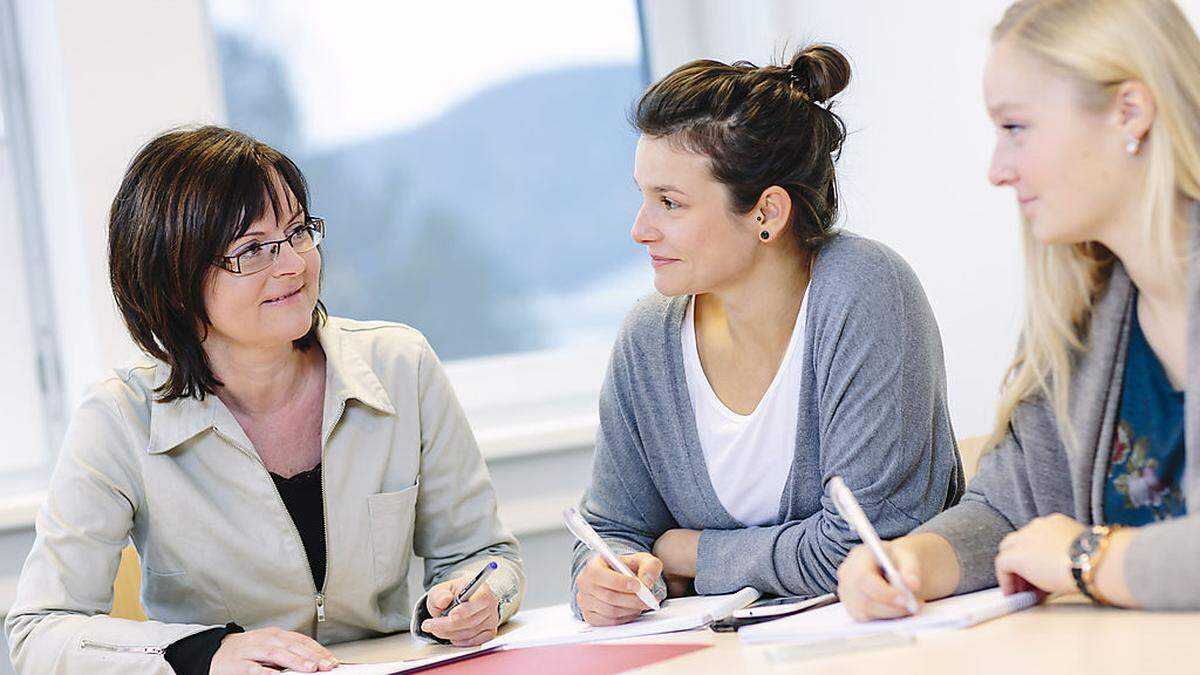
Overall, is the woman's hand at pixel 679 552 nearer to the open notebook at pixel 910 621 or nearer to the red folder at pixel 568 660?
the red folder at pixel 568 660

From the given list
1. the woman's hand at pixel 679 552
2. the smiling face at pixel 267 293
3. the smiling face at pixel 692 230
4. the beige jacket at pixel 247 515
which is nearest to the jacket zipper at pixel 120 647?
the beige jacket at pixel 247 515

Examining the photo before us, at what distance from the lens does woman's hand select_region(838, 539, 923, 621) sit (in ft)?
4.43

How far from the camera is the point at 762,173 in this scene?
6.39 ft

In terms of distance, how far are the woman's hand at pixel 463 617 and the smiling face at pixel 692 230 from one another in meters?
0.52

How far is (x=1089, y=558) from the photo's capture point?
1267 mm

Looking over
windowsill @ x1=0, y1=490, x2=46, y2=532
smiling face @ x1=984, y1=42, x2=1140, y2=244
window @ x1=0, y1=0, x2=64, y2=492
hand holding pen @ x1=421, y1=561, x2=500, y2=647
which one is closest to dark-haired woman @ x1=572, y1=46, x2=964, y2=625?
hand holding pen @ x1=421, y1=561, x2=500, y2=647

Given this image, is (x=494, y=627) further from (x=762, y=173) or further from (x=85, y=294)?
(x=85, y=294)

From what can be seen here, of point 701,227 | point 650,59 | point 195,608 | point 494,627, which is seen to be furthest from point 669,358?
point 650,59

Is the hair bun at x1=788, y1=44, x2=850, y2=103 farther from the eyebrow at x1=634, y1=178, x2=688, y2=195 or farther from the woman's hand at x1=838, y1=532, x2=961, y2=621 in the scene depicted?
the woman's hand at x1=838, y1=532, x2=961, y2=621

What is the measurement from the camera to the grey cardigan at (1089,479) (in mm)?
1201

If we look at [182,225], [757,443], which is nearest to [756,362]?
[757,443]

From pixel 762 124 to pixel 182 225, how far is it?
33.4 inches

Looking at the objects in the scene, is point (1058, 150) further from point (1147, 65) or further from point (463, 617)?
point (463, 617)

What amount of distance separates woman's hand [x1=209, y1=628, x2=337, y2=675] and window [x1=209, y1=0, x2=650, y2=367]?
1.66 metres
